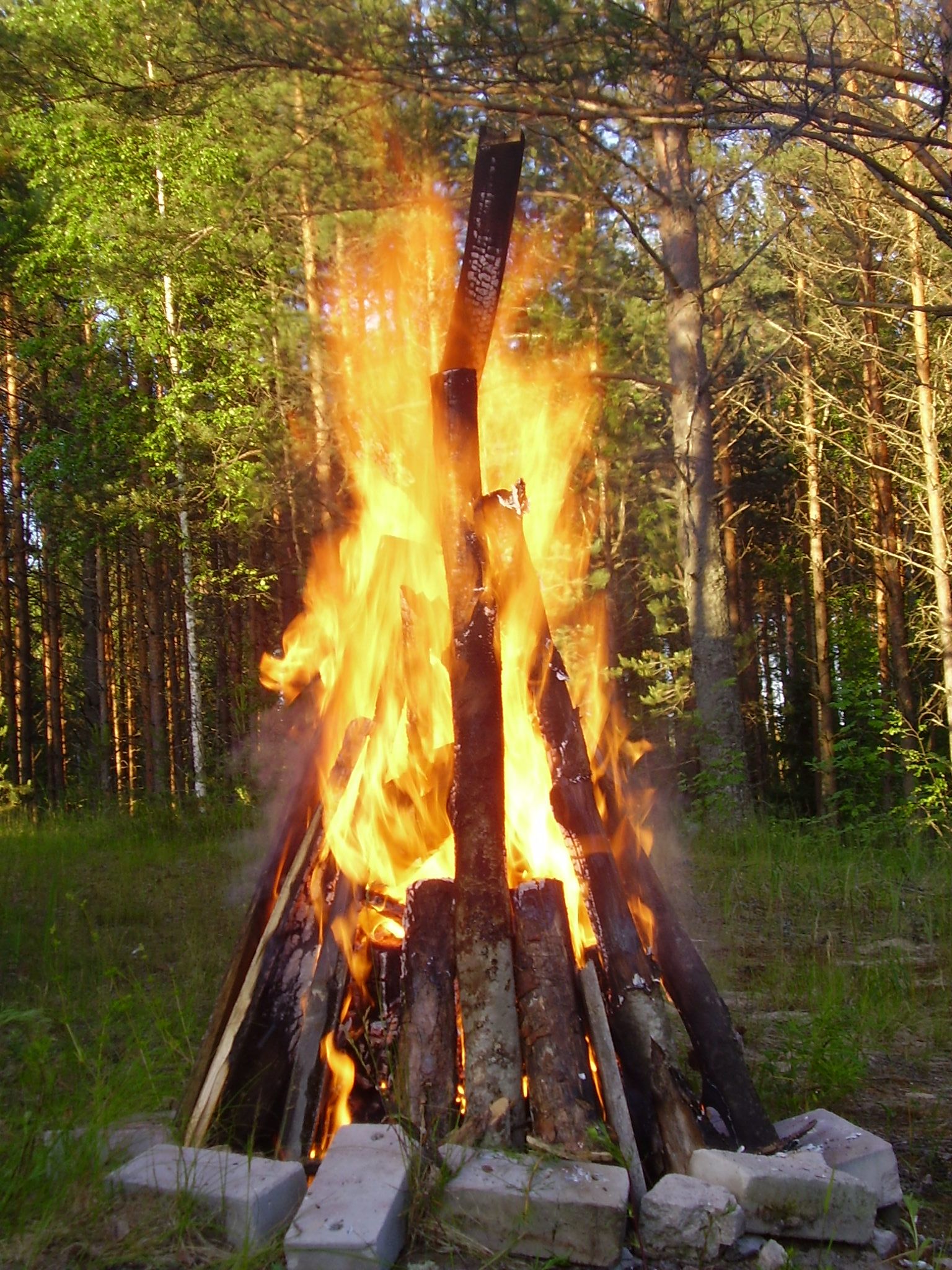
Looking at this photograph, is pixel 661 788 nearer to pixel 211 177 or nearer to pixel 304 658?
pixel 304 658

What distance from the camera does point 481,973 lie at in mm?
3213

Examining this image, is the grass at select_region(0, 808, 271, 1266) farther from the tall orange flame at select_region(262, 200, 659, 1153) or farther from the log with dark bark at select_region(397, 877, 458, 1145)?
the tall orange flame at select_region(262, 200, 659, 1153)

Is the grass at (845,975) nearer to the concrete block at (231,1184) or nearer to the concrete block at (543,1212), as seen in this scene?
the concrete block at (543,1212)

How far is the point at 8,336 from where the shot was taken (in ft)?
56.7

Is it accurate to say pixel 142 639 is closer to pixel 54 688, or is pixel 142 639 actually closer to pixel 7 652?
pixel 54 688

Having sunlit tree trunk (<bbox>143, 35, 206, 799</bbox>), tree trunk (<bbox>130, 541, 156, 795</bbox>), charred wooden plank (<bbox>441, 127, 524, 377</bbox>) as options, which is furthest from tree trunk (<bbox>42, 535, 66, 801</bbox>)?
charred wooden plank (<bbox>441, 127, 524, 377</bbox>)

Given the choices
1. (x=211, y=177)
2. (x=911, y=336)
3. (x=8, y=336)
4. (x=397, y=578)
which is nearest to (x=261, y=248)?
(x=211, y=177)

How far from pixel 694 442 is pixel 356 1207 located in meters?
10.0

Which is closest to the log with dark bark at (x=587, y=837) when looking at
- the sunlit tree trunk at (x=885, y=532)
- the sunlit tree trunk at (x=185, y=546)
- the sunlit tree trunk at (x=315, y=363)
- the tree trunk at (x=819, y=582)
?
the sunlit tree trunk at (x=315, y=363)

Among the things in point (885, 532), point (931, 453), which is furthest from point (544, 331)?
point (885, 532)

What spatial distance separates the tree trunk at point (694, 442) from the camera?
11.4 m

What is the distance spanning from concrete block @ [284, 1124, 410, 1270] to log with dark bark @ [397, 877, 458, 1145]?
0.16 meters

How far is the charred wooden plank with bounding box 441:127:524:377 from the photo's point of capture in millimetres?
3562

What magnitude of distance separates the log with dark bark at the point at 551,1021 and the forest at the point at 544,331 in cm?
285
